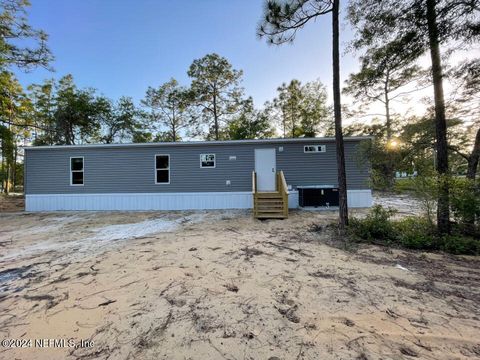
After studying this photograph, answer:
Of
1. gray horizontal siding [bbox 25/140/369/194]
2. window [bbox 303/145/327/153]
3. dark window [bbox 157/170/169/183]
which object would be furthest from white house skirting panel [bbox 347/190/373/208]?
dark window [bbox 157/170/169/183]

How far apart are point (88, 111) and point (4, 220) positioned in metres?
12.7

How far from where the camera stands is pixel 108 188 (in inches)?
359

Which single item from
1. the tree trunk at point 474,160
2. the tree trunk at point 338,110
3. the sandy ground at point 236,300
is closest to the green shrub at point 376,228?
the tree trunk at point 338,110

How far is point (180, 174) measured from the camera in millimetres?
9016

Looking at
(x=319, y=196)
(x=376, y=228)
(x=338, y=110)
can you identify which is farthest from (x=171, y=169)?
(x=376, y=228)

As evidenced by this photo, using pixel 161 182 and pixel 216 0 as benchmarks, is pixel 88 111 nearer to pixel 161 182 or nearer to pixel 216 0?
pixel 161 182

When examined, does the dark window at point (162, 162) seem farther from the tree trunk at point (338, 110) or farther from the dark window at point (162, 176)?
the tree trunk at point (338, 110)

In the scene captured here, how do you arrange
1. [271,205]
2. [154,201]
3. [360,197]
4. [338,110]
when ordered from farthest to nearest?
[154,201] < [360,197] < [271,205] < [338,110]

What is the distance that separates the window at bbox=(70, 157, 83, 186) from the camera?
9141mm

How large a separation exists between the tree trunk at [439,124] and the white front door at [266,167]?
5.17 metres

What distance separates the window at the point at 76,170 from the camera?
9141 millimetres

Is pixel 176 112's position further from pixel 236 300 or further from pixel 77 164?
pixel 236 300

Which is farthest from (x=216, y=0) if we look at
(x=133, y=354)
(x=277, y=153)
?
(x=133, y=354)

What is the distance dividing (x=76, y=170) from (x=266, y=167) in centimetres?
822
